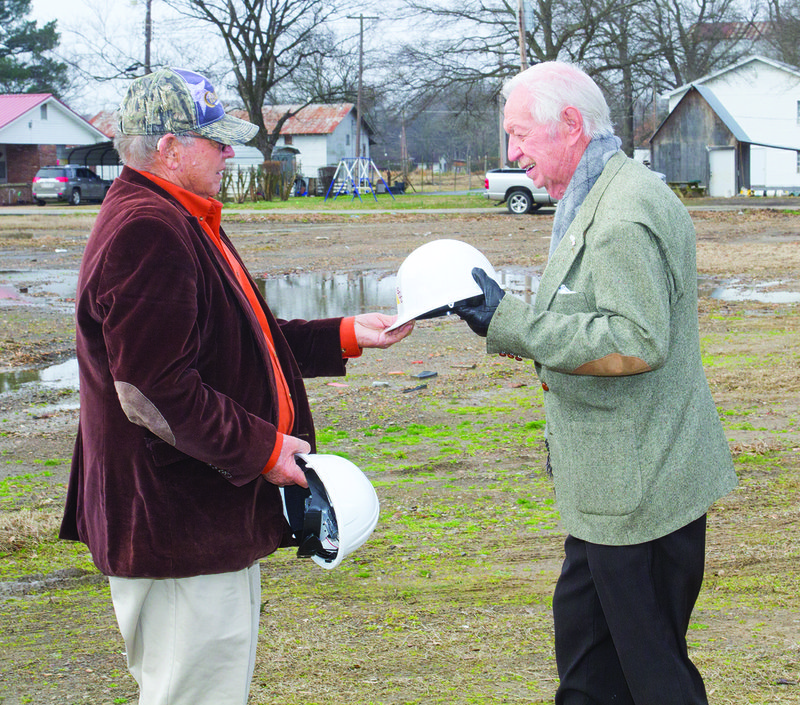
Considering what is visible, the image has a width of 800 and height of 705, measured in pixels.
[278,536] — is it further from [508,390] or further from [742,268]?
[742,268]

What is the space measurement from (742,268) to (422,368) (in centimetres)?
857

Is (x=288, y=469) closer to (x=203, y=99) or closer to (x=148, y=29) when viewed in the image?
(x=203, y=99)

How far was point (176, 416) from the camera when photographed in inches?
85.3

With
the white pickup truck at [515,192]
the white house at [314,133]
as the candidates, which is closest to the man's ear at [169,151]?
the white pickup truck at [515,192]

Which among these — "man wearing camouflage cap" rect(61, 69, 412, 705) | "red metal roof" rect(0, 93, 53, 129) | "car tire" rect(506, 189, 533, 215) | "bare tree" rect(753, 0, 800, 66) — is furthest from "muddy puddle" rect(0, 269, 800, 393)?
"red metal roof" rect(0, 93, 53, 129)

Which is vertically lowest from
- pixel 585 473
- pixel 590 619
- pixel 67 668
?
pixel 67 668

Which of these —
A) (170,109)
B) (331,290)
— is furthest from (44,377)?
(170,109)

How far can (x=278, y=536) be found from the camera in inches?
97.3

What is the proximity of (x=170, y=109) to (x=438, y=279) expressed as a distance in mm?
816

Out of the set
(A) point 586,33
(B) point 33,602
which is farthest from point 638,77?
(B) point 33,602

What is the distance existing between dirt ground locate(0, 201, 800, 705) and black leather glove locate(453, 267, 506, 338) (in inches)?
55.3

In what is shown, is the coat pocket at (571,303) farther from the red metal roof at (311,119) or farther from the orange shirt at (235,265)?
the red metal roof at (311,119)

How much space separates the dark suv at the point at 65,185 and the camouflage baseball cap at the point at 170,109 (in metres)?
37.8

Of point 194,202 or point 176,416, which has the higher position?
point 194,202
